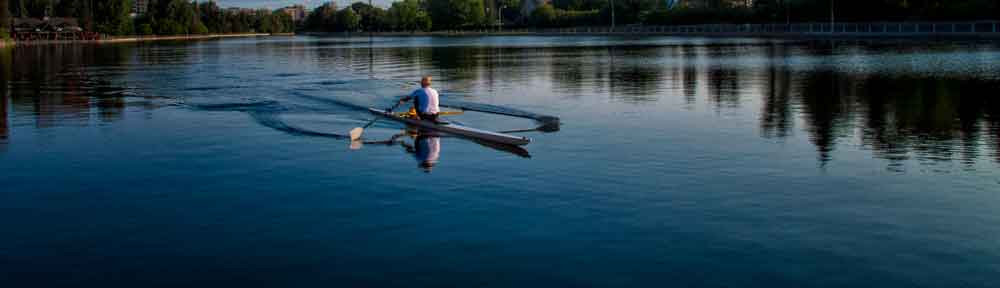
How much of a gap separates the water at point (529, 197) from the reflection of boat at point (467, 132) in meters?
0.48

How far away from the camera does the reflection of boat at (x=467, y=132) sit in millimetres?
22328

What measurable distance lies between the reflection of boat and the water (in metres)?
0.48

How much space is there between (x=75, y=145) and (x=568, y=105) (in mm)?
15725

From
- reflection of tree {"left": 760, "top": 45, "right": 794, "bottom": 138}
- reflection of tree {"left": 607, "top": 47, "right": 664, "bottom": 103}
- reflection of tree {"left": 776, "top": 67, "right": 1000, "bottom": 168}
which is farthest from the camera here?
reflection of tree {"left": 607, "top": 47, "right": 664, "bottom": 103}

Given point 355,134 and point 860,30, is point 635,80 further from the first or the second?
point 860,30

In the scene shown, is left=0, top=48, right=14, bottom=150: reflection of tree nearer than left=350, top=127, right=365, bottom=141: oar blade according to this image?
No

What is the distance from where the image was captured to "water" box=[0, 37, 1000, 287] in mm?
11812

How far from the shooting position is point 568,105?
3350cm

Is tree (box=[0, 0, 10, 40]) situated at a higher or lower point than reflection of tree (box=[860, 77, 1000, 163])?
higher

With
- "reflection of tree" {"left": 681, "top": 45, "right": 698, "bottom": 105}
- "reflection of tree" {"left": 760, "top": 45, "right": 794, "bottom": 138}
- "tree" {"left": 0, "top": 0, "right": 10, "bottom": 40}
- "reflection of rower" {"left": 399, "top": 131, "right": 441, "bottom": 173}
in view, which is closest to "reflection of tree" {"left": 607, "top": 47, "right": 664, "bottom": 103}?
"reflection of tree" {"left": 681, "top": 45, "right": 698, "bottom": 105}

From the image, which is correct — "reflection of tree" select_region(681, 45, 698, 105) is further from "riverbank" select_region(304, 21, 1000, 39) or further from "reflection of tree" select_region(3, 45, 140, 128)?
"riverbank" select_region(304, 21, 1000, 39)

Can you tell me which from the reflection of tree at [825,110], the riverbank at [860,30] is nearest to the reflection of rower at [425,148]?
the reflection of tree at [825,110]

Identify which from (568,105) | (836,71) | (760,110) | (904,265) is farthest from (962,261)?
(836,71)

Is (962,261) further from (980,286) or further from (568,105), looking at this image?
(568,105)
